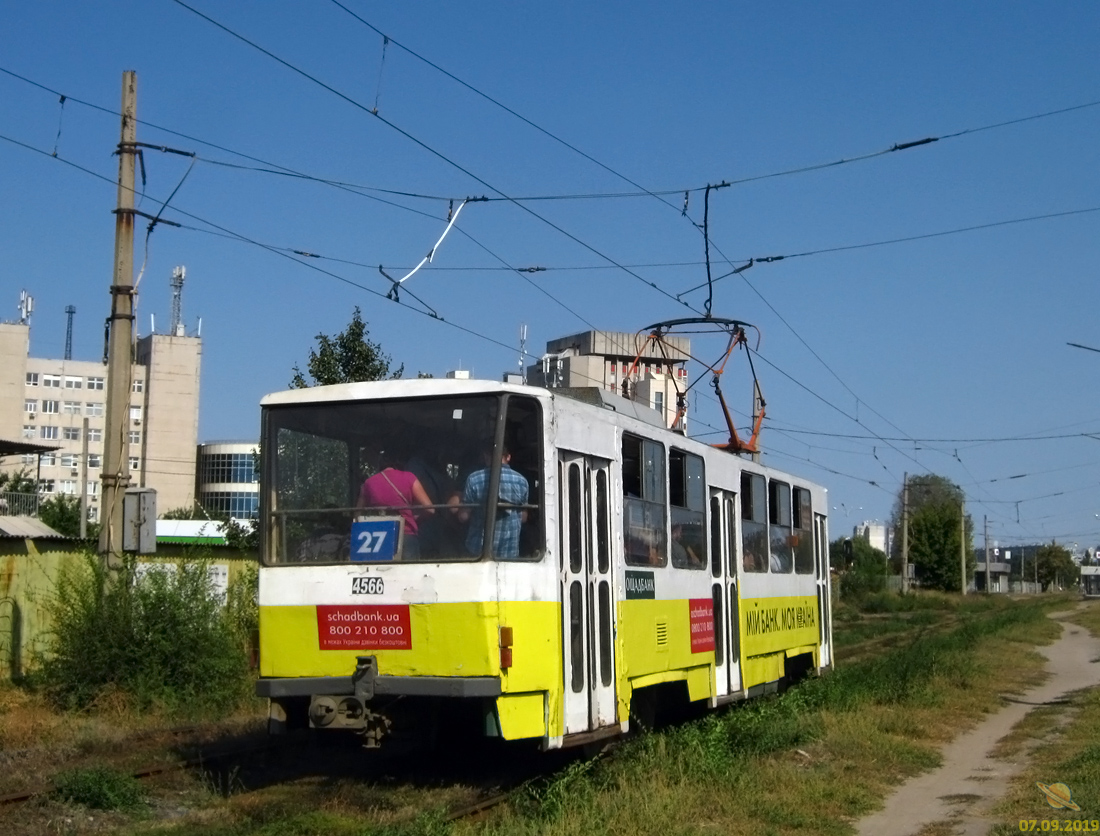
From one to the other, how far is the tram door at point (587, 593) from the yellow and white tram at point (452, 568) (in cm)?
2

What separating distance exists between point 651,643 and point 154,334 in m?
86.2

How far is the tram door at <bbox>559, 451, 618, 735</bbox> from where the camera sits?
9.30 m

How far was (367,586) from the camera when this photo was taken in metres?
9.05

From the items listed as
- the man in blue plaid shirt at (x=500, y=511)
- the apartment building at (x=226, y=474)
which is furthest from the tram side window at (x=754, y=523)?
the apartment building at (x=226, y=474)

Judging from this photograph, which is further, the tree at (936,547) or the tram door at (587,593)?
the tree at (936,547)

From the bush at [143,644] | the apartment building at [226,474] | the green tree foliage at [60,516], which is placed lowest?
the bush at [143,644]

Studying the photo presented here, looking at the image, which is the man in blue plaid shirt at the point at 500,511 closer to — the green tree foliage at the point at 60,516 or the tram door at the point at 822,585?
the tram door at the point at 822,585

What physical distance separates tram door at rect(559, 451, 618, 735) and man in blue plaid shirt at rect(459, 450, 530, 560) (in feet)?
1.41

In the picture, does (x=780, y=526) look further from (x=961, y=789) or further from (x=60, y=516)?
(x=60, y=516)

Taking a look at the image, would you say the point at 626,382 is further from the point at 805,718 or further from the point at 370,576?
the point at 370,576

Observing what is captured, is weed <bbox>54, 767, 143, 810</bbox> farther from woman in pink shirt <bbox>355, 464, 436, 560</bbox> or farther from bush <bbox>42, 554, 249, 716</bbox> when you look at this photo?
bush <bbox>42, 554, 249, 716</bbox>

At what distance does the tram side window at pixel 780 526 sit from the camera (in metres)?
15.8

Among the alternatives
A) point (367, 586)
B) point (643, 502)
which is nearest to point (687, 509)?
point (643, 502)

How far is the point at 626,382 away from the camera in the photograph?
1541 cm
